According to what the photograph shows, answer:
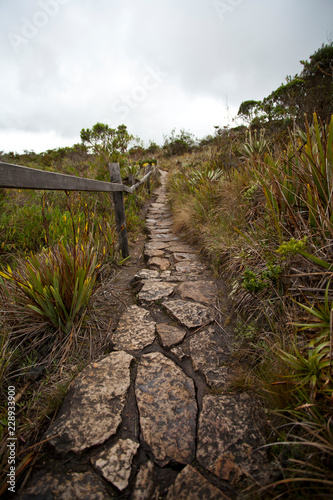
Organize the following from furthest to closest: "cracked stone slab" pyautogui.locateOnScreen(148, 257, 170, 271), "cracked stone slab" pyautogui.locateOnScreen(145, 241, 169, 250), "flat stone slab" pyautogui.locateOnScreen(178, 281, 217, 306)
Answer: "cracked stone slab" pyautogui.locateOnScreen(145, 241, 169, 250) → "cracked stone slab" pyautogui.locateOnScreen(148, 257, 170, 271) → "flat stone slab" pyautogui.locateOnScreen(178, 281, 217, 306)

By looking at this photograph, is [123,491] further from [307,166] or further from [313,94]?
[313,94]

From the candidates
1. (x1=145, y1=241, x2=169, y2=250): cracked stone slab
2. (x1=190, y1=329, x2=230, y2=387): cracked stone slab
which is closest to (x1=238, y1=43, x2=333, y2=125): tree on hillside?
(x1=145, y1=241, x2=169, y2=250): cracked stone slab

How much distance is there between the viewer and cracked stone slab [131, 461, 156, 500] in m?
0.82

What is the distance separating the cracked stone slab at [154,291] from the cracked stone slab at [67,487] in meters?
1.33

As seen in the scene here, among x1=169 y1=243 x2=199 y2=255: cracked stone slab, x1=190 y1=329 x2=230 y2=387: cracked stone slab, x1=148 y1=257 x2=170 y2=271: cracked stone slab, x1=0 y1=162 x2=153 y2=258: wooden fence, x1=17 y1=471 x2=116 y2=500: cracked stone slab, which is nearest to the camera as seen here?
x1=17 y1=471 x2=116 y2=500: cracked stone slab

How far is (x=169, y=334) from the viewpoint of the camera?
1681 millimetres

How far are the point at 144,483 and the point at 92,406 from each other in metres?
0.40

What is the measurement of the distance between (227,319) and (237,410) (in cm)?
73

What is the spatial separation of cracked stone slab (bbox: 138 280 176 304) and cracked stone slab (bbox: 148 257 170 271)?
1.48 feet

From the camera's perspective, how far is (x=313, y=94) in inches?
182

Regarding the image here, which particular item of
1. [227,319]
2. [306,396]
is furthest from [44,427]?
[227,319]

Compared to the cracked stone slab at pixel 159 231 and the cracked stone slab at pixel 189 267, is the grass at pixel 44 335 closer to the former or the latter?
the cracked stone slab at pixel 189 267

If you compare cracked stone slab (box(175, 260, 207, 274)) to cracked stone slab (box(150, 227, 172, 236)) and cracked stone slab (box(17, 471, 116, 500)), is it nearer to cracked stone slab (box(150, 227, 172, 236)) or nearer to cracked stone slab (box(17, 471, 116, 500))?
cracked stone slab (box(150, 227, 172, 236))

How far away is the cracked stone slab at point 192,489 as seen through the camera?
A: 81 cm
